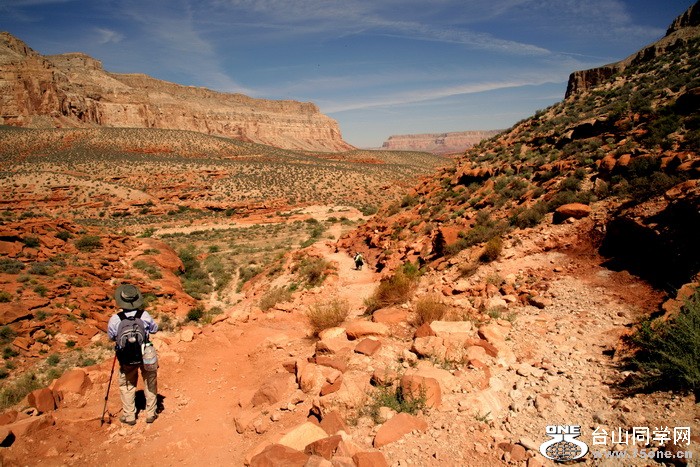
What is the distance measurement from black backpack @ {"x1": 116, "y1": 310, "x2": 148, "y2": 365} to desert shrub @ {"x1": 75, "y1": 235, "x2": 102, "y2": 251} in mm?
15254

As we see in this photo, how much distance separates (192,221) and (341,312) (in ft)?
108

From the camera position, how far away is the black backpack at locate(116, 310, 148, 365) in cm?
486

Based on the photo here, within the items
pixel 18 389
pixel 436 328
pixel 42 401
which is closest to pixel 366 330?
pixel 436 328

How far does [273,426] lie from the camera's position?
4.69 m

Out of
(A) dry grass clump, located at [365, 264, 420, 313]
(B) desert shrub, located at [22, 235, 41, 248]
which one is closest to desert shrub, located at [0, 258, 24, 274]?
(B) desert shrub, located at [22, 235, 41, 248]

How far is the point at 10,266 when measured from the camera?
12.7 m

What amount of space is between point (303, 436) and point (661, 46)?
1424 inches

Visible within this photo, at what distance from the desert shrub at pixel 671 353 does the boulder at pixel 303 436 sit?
12.1 ft

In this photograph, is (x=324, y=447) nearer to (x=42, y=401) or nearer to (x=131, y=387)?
(x=131, y=387)

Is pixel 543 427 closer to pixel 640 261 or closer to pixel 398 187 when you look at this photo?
pixel 640 261

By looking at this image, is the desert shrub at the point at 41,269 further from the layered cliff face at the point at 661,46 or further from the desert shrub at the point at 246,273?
the layered cliff face at the point at 661,46

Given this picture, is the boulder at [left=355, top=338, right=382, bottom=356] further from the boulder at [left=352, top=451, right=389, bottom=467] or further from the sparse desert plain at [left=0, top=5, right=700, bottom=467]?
the boulder at [left=352, top=451, right=389, bottom=467]

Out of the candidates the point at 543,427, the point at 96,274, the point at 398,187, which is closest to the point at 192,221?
the point at 96,274

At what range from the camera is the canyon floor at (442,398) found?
371 cm
